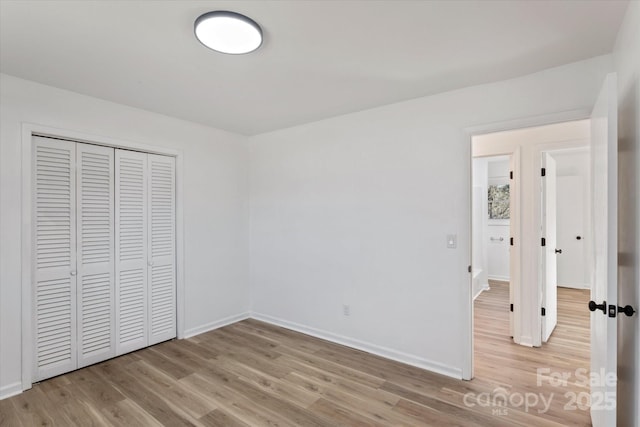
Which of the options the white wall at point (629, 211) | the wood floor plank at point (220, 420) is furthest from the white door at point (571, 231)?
the wood floor plank at point (220, 420)

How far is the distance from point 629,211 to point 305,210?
281 cm

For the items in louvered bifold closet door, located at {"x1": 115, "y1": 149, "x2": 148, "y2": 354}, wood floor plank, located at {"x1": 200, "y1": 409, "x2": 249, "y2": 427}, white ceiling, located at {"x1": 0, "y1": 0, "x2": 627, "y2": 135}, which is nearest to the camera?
white ceiling, located at {"x1": 0, "y1": 0, "x2": 627, "y2": 135}

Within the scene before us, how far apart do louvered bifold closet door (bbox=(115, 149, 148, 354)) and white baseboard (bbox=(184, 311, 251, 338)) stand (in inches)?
18.8

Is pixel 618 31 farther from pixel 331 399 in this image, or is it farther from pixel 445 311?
pixel 331 399

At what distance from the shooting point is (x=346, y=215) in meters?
3.48

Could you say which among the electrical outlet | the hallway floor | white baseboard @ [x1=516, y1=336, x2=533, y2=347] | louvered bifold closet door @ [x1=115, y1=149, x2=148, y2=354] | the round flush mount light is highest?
the round flush mount light

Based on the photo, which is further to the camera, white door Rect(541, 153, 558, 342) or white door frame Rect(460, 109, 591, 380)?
white door Rect(541, 153, 558, 342)

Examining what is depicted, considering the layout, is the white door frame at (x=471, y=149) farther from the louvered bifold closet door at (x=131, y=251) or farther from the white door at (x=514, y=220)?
the louvered bifold closet door at (x=131, y=251)

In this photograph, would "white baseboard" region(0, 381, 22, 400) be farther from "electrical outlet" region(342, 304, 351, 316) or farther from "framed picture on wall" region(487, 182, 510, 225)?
"framed picture on wall" region(487, 182, 510, 225)

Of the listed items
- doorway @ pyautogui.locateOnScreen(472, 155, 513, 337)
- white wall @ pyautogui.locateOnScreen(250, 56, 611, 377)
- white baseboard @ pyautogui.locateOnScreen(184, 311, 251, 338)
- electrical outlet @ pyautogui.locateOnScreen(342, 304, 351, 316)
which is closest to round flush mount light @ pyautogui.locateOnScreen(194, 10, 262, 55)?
white wall @ pyautogui.locateOnScreen(250, 56, 611, 377)

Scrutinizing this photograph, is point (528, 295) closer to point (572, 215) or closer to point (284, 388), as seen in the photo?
point (284, 388)

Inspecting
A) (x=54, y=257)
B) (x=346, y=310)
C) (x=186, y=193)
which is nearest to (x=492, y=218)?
(x=346, y=310)

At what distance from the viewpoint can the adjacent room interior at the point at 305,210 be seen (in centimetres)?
181

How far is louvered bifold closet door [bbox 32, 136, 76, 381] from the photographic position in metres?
2.70
